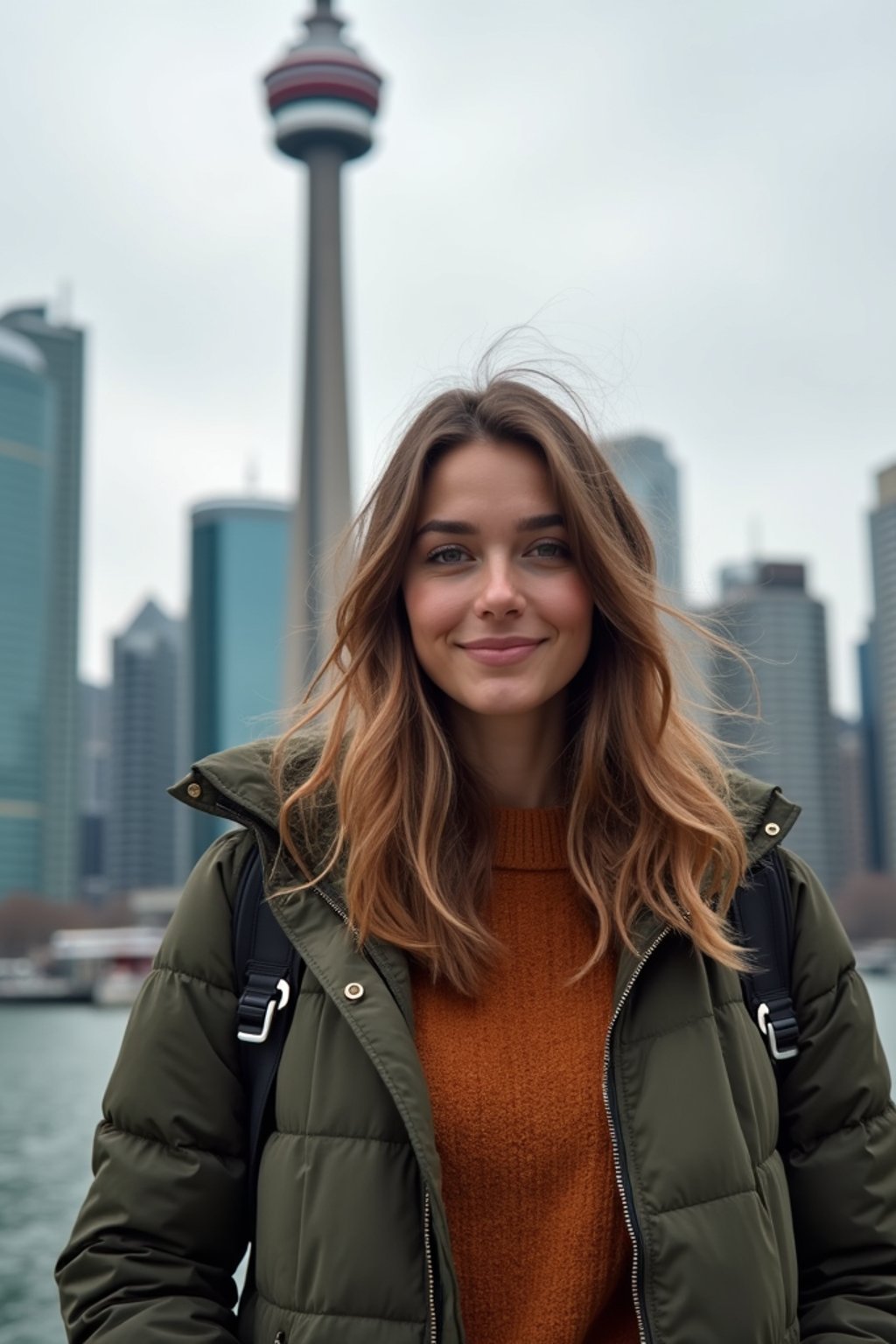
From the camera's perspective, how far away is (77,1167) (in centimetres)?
1670

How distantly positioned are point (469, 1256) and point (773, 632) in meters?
77.8

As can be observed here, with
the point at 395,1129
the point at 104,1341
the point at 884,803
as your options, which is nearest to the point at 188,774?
the point at 395,1129

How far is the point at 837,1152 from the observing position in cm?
212

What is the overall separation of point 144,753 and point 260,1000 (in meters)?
134

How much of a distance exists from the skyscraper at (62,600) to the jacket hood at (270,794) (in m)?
97.7

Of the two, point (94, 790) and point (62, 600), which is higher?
point (62, 600)

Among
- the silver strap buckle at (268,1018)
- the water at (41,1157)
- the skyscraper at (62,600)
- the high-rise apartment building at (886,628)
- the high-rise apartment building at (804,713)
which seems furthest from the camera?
the skyscraper at (62,600)

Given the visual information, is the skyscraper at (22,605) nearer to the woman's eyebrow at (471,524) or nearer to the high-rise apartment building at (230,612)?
the high-rise apartment building at (230,612)

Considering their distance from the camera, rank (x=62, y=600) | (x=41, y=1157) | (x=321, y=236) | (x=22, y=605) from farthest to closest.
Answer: (x=62, y=600) → (x=22, y=605) → (x=321, y=236) → (x=41, y=1157)

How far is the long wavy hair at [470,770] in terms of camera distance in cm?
214

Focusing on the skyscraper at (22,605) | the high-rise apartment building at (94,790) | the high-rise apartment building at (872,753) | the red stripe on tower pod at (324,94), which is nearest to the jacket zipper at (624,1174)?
the red stripe on tower pod at (324,94)

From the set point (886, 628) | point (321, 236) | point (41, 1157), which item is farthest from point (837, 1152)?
point (886, 628)

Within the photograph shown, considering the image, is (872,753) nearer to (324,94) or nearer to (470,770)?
(324,94)

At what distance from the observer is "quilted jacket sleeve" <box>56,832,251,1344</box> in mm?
1957
